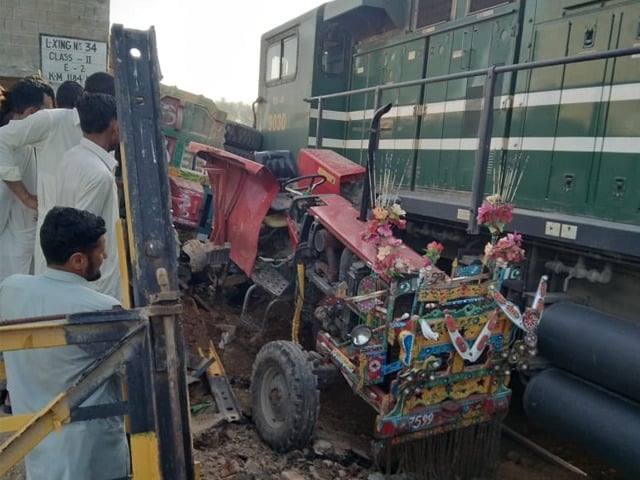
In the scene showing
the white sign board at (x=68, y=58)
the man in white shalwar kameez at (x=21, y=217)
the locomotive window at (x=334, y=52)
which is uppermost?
the locomotive window at (x=334, y=52)

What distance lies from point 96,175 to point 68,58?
3.97 m

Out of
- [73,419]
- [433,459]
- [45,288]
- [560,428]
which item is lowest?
[433,459]

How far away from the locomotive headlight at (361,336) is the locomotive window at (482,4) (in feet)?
11.9

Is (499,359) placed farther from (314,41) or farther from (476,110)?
(314,41)

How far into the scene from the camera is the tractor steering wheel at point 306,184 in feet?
17.4

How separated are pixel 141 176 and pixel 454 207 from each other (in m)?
3.09

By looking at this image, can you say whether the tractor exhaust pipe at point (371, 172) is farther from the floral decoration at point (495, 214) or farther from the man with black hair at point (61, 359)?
the man with black hair at point (61, 359)

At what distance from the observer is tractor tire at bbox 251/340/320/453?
3463 millimetres

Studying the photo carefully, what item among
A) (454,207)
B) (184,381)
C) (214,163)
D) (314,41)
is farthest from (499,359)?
(314,41)

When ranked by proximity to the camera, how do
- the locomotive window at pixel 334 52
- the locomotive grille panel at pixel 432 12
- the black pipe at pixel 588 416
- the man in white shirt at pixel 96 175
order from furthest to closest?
the locomotive window at pixel 334 52, the locomotive grille panel at pixel 432 12, the black pipe at pixel 588 416, the man in white shirt at pixel 96 175

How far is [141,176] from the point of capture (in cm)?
171

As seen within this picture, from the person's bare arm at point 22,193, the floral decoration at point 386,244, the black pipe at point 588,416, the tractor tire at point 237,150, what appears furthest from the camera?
the tractor tire at point 237,150

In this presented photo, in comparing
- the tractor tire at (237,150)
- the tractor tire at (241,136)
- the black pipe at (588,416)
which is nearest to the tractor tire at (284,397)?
the black pipe at (588,416)

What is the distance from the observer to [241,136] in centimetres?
969
